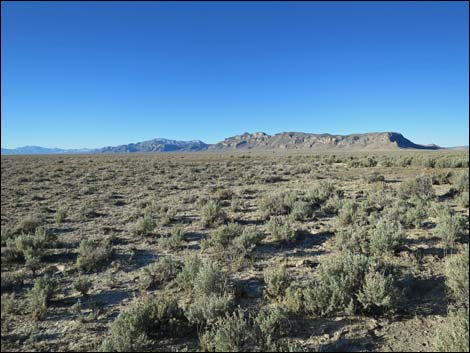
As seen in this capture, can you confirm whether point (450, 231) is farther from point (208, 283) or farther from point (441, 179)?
point (441, 179)

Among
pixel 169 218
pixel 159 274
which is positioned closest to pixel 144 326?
pixel 159 274

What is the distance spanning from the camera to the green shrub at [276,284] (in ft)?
18.2

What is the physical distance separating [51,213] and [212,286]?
10663 mm

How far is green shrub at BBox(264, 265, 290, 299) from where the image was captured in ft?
18.2

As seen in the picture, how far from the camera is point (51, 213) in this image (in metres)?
13.1

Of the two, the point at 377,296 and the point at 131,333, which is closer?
the point at 131,333

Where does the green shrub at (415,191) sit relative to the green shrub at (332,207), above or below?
above

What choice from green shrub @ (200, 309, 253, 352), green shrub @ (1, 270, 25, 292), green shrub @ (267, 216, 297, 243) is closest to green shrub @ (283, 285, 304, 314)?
green shrub @ (200, 309, 253, 352)

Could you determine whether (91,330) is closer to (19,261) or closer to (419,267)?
(19,261)

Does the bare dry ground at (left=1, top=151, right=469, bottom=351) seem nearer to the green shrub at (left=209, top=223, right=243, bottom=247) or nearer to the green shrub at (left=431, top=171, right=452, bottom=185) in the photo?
the green shrub at (left=209, top=223, right=243, bottom=247)

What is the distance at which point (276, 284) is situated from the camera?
5.62 m

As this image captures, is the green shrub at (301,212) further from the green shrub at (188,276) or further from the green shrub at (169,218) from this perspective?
the green shrub at (188,276)

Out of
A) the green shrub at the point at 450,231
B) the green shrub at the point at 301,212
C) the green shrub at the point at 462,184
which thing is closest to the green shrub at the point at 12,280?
the green shrub at the point at 301,212

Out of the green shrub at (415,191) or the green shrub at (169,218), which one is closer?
the green shrub at (169,218)
